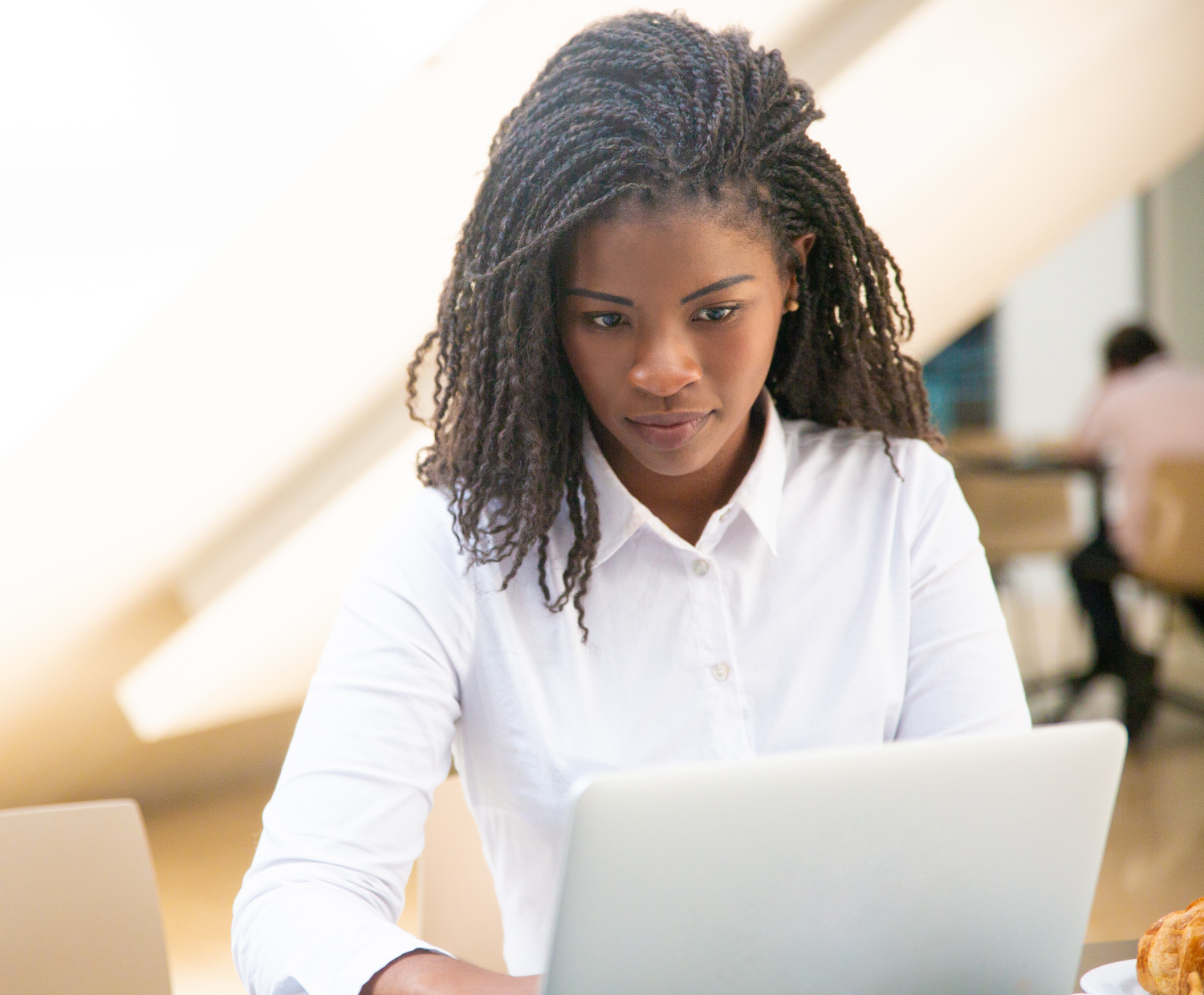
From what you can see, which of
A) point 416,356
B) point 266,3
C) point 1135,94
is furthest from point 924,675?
point 1135,94

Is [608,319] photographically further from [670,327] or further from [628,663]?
[628,663]

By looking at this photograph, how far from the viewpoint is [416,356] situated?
117cm

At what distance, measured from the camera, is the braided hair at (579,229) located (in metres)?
0.91

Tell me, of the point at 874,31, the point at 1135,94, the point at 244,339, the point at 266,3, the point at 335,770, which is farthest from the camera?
the point at 1135,94

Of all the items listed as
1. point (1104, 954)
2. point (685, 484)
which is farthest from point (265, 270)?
point (1104, 954)

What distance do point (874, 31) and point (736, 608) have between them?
139 centimetres

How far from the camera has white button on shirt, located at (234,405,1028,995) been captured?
3.04 feet

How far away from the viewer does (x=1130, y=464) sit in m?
3.81

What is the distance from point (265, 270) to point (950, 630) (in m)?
1.20

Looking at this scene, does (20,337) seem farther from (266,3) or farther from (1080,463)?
(1080,463)

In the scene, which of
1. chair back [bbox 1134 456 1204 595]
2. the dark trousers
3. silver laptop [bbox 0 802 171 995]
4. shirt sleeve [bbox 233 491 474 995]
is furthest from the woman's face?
the dark trousers

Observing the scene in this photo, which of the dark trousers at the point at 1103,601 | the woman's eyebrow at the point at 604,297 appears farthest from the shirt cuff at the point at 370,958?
the dark trousers at the point at 1103,601

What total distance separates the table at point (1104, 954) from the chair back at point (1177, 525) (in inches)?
106

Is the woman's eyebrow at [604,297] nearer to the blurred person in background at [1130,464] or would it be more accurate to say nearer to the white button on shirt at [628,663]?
the white button on shirt at [628,663]
